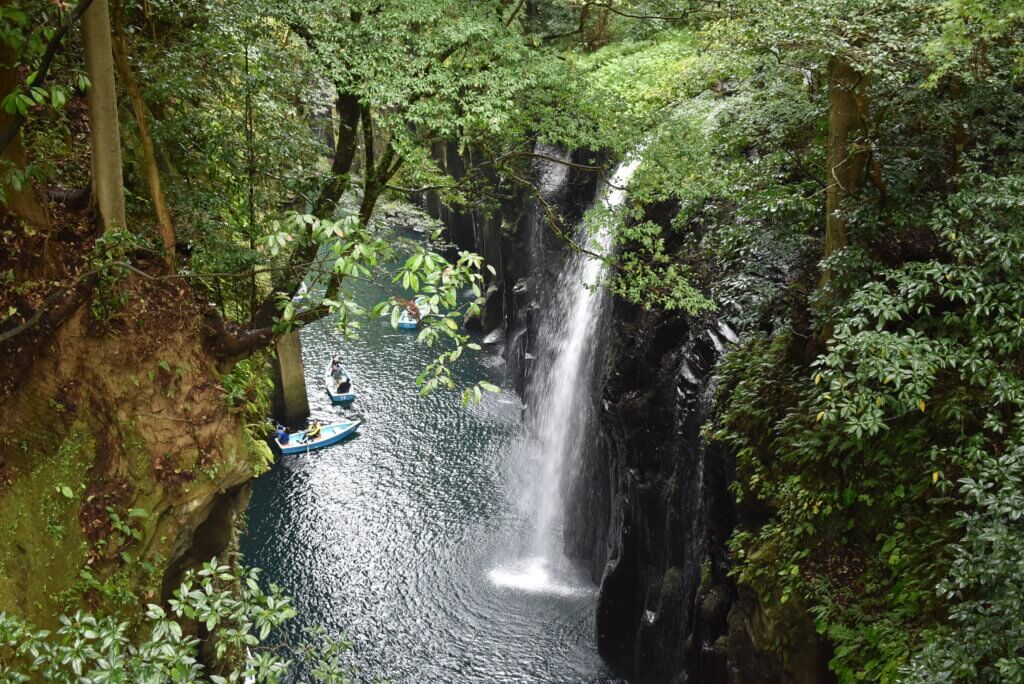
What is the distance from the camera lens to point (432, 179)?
52.1ft

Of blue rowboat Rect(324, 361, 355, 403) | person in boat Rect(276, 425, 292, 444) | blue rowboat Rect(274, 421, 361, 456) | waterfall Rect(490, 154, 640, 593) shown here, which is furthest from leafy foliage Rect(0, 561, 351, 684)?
blue rowboat Rect(324, 361, 355, 403)

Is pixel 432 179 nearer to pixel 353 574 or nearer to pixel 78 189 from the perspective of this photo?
pixel 78 189

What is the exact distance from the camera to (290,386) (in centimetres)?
2352

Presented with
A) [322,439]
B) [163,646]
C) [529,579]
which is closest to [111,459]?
[163,646]

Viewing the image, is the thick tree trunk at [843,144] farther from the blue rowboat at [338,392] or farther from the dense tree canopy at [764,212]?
the blue rowboat at [338,392]

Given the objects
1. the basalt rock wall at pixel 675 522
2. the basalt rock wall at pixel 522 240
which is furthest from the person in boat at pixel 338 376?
the basalt rock wall at pixel 675 522

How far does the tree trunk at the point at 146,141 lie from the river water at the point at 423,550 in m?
6.87

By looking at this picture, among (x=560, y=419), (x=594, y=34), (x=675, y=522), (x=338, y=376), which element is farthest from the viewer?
(x=338, y=376)

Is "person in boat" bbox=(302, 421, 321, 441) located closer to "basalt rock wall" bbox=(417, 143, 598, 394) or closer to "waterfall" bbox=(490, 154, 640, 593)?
"waterfall" bbox=(490, 154, 640, 593)

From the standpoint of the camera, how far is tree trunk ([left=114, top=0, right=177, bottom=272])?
8.60 meters

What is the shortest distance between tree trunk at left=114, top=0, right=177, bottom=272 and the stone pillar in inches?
549

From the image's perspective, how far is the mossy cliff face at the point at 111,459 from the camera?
25.7ft

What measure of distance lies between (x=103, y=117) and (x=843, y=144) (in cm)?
828

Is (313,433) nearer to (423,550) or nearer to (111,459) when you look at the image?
(423,550)
